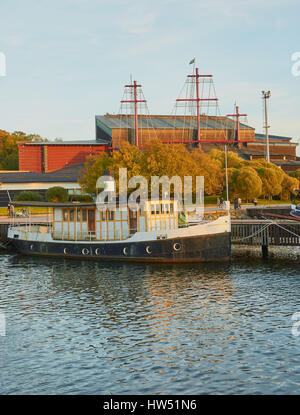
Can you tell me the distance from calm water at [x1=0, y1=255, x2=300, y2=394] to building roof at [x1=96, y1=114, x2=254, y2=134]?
84258 millimetres

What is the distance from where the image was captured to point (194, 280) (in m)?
37.0

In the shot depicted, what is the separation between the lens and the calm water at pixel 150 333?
60.8 ft

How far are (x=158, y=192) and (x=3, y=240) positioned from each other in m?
23.3

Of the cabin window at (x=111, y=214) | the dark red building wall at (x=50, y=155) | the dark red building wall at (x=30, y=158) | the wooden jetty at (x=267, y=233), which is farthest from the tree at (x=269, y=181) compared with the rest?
the dark red building wall at (x=30, y=158)

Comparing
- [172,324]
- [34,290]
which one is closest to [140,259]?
[34,290]

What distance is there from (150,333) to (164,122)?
106m

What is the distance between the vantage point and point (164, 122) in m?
126

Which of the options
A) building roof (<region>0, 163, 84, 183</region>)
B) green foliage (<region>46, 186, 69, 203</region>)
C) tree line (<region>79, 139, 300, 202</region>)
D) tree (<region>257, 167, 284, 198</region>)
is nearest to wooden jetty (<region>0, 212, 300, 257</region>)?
tree line (<region>79, 139, 300, 202</region>)

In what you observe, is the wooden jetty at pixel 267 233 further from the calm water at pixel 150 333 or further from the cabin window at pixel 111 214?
the cabin window at pixel 111 214

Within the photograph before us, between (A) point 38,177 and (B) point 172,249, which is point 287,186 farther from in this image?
(B) point 172,249

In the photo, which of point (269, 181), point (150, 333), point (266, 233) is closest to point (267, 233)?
point (266, 233)

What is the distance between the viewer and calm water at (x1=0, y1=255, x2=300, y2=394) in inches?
730

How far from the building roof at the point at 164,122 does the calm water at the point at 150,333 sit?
84258 millimetres

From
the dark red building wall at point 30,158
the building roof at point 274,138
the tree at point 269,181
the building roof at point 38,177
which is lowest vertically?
the tree at point 269,181
